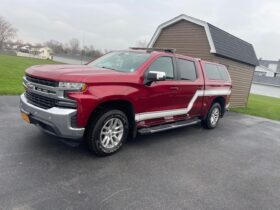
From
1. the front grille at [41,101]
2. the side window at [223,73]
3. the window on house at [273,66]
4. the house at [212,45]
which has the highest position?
the window on house at [273,66]

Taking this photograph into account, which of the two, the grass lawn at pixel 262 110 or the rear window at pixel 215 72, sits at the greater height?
the rear window at pixel 215 72

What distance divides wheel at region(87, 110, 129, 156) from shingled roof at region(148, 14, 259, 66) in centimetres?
738

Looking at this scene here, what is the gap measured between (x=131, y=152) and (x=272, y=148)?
3934mm

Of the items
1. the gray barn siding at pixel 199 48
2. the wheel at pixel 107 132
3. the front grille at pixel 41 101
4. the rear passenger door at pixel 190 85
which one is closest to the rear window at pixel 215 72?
the rear passenger door at pixel 190 85

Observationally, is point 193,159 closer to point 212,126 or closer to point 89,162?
point 89,162

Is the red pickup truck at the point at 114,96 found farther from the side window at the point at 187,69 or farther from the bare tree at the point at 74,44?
the bare tree at the point at 74,44

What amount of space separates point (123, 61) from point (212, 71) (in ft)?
10.6

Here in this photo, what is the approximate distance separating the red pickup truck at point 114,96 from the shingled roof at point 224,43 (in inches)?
189

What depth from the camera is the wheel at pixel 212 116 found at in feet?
23.0

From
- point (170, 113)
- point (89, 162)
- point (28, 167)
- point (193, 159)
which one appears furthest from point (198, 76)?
point (28, 167)

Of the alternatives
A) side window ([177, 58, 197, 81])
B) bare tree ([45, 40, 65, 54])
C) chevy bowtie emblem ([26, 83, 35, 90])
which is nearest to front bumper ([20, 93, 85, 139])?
chevy bowtie emblem ([26, 83, 35, 90])

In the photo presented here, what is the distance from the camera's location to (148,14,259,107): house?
10641 mm

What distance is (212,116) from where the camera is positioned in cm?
720

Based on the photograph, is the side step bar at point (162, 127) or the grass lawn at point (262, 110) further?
the grass lawn at point (262, 110)
